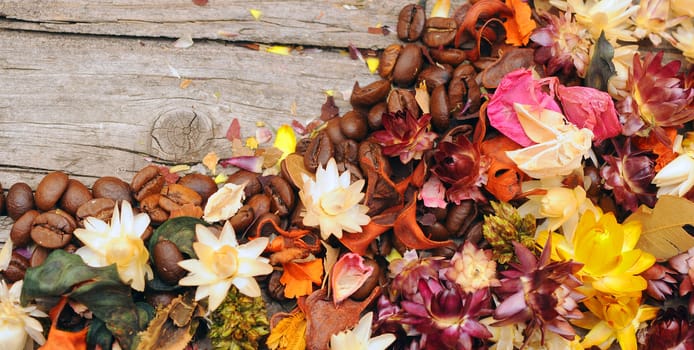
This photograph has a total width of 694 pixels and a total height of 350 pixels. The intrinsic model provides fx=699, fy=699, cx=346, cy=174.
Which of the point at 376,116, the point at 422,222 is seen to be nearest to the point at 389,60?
the point at 376,116

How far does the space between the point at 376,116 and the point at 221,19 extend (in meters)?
0.43

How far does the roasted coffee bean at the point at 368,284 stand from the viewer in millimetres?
1409

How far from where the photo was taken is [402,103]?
1470 millimetres

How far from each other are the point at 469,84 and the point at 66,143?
882mm

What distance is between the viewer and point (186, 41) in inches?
62.1

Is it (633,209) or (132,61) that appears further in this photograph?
(132,61)

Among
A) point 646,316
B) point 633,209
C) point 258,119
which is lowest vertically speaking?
point 646,316

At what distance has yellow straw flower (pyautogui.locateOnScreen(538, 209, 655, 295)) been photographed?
134 centimetres

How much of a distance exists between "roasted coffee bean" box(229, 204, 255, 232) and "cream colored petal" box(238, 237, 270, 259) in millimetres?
89

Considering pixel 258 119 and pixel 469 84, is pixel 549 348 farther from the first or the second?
pixel 258 119

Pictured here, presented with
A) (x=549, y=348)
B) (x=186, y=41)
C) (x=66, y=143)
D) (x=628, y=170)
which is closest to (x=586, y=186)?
(x=628, y=170)

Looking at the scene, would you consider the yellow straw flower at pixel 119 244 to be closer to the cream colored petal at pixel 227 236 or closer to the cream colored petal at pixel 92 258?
the cream colored petal at pixel 92 258

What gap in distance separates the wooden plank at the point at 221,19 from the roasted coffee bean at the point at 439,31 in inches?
3.3

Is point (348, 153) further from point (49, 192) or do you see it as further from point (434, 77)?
point (49, 192)
